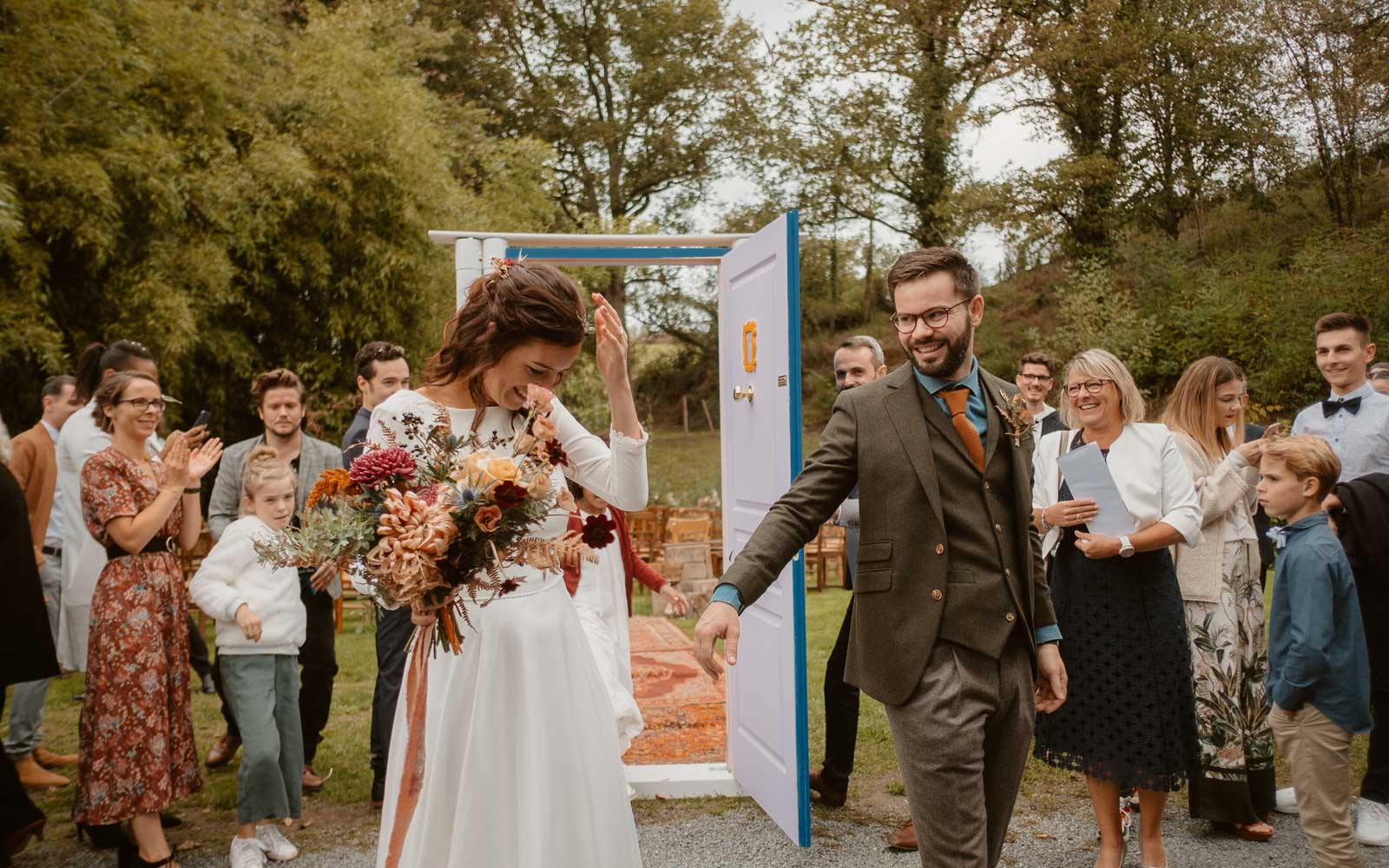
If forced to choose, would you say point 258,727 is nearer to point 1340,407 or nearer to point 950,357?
point 950,357

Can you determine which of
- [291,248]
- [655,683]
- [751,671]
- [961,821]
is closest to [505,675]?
[961,821]

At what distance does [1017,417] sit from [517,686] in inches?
60.6

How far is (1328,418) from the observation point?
5.50 metres

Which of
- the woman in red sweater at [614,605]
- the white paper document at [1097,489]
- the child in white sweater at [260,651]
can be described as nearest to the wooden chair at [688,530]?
the woman in red sweater at [614,605]

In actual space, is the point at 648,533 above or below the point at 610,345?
below

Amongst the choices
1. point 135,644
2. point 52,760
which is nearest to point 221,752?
point 52,760

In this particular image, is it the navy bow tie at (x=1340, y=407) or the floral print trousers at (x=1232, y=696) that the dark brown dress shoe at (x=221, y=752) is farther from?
the navy bow tie at (x=1340, y=407)

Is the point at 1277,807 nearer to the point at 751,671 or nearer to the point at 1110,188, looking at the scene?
the point at 751,671

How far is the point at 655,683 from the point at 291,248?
7.41m

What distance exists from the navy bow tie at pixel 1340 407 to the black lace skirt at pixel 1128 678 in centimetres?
217

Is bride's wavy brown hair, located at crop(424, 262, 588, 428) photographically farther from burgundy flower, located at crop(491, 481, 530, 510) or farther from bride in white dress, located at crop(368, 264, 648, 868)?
burgundy flower, located at crop(491, 481, 530, 510)

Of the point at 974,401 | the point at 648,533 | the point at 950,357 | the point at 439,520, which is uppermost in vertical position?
the point at 950,357

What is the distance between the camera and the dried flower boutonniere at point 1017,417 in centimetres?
281

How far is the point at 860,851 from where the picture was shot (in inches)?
180
